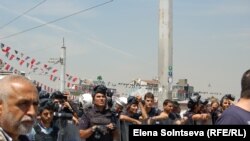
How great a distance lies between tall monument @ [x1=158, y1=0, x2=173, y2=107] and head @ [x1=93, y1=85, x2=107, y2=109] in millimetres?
3477

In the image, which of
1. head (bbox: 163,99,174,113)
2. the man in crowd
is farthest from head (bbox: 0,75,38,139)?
head (bbox: 163,99,174,113)

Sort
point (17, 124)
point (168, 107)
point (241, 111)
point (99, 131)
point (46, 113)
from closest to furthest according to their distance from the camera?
1. point (17, 124)
2. point (241, 111)
3. point (46, 113)
4. point (99, 131)
5. point (168, 107)

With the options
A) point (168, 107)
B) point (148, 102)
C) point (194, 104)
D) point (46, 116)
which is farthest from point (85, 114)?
point (194, 104)

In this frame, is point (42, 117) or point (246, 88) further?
point (42, 117)

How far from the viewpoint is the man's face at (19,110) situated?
258 cm

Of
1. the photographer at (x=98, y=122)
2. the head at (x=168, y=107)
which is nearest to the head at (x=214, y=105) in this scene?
the head at (x=168, y=107)

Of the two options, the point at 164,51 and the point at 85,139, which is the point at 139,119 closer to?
the point at 85,139

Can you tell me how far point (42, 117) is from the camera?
5.47 metres

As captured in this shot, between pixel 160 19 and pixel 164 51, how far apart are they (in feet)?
2.23

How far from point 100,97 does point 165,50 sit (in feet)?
12.0

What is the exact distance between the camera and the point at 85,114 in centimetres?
605

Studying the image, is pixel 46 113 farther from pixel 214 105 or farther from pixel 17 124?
pixel 214 105

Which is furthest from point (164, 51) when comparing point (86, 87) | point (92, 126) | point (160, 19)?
point (86, 87)

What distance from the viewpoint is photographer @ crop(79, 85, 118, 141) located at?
231 inches
